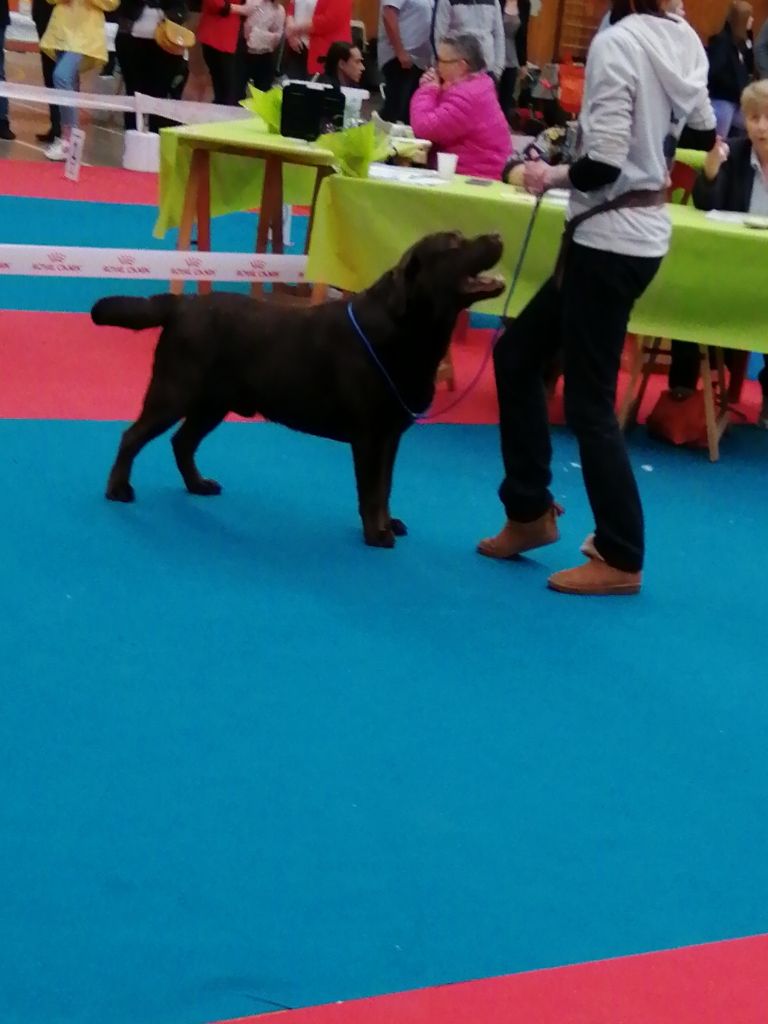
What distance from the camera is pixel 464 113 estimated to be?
6.86 metres

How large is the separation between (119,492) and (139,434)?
0.20 meters

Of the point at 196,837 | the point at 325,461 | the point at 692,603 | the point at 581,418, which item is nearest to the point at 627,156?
the point at 581,418

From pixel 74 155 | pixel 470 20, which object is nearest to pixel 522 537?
pixel 470 20

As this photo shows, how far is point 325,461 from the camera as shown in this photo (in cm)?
495

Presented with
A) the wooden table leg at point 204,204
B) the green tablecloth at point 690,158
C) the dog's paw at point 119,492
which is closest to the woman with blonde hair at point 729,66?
the green tablecloth at point 690,158

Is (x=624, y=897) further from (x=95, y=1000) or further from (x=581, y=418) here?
(x=581, y=418)

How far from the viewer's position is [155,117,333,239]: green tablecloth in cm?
604

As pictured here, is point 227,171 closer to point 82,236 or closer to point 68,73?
point 82,236

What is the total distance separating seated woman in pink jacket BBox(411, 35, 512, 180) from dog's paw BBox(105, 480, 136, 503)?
3453mm

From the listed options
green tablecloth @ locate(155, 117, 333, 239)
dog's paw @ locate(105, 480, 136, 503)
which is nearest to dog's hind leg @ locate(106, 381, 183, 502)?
dog's paw @ locate(105, 480, 136, 503)

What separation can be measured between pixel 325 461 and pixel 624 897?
2693 millimetres

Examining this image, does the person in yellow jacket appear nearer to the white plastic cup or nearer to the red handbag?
the white plastic cup

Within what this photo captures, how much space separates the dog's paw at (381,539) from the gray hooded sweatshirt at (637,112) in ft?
3.51

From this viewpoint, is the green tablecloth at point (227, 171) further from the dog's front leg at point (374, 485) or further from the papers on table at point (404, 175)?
the dog's front leg at point (374, 485)
